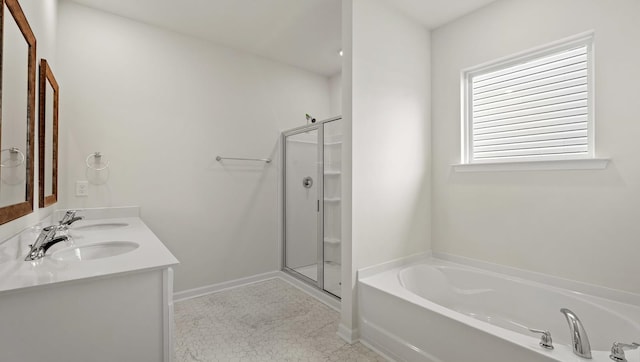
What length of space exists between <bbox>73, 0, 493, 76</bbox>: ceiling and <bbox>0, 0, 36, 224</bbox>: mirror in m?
1.16

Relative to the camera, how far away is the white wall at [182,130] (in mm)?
2303

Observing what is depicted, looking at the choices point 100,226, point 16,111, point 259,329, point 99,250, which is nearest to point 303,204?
point 259,329

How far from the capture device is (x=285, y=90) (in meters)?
3.39

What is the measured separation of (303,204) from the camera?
312 cm

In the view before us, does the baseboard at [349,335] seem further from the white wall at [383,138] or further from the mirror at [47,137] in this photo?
the mirror at [47,137]

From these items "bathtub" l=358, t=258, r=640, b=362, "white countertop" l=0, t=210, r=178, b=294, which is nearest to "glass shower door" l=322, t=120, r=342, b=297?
"bathtub" l=358, t=258, r=640, b=362

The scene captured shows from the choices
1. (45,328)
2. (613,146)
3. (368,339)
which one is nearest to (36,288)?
(45,328)

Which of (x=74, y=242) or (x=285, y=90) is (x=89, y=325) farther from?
(x=285, y=90)

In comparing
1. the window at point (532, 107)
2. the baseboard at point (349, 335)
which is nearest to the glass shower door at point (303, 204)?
the baseboard at point (349, 335)

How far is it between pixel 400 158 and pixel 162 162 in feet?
6.95

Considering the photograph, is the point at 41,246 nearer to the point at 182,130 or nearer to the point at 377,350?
the point at 182,130

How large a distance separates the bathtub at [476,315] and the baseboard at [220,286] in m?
1.53

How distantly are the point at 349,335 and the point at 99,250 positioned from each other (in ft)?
5.30

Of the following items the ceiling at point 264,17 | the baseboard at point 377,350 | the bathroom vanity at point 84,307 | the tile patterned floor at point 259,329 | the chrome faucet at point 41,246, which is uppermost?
the ceiling at point 264,17
